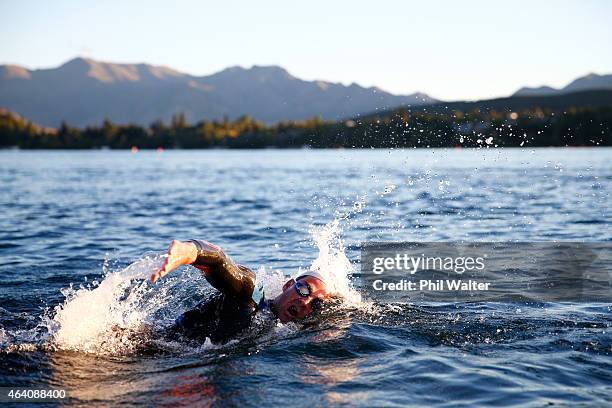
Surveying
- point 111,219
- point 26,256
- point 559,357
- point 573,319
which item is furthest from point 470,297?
point 111,219

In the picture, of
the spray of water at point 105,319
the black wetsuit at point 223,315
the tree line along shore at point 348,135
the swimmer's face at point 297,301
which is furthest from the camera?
the tree line along shore at point 348,135

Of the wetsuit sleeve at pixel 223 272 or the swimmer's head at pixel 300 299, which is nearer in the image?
the wetsuit sleeve at pixel 223 272

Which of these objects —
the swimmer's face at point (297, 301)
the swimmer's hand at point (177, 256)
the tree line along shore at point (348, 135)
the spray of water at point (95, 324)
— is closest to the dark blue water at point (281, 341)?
the spray of water at point (95, 324)

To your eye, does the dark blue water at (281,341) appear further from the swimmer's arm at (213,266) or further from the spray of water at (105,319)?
the swimmer's arm at (213,266)

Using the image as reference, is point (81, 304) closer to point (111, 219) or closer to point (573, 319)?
point (573, 319)

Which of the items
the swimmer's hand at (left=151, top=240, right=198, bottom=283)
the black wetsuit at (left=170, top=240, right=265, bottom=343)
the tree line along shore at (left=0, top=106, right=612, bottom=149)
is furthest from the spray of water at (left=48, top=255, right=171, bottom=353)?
the tree line along shore at (left=0, top=106, right=612, bottom=149)

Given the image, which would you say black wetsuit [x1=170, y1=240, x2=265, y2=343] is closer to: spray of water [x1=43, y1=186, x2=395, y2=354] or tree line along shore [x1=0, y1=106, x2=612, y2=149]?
spray of water [x1=43, y1=186, x2=395, y2=354]

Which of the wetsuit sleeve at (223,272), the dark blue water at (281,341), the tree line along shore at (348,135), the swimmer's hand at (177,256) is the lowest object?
the dark blue water at (281,341)

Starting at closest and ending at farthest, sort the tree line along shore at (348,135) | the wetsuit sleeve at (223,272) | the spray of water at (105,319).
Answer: the wetsuit sleeve at (223,272)
the spray of water at (105,319)
the tree line along shore at (348,135)

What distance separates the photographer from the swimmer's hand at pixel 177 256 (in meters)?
7.31

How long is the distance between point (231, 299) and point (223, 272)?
0.90 m

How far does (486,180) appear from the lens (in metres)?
41.7

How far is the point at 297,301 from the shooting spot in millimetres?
10258

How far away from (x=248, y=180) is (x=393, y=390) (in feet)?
130
